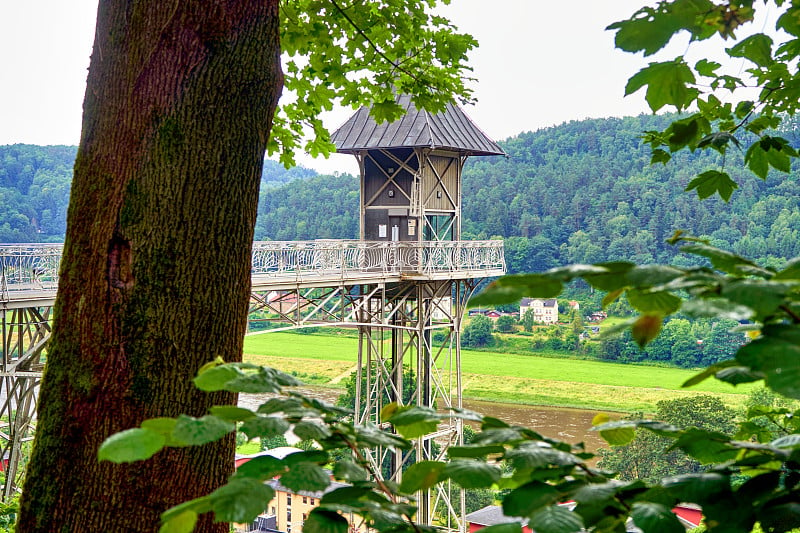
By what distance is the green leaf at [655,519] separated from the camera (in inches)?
34.6

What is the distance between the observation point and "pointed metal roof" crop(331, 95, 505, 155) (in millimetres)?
12852

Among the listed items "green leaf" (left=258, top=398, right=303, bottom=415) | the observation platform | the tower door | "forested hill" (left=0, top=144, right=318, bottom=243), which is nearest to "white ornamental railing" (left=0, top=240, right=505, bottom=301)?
the observation platform

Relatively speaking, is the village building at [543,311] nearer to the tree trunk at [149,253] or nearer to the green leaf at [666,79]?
the tree trunk at [149,253]

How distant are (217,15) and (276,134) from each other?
3.35 metres

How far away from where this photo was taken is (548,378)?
141ft

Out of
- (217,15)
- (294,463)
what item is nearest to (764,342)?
(294,463)

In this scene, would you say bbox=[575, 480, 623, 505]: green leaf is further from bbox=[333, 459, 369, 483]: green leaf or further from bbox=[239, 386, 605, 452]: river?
bbox=[239, 386, 605, 452]: river

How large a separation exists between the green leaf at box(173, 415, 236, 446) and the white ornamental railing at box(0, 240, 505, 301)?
25.3 ft

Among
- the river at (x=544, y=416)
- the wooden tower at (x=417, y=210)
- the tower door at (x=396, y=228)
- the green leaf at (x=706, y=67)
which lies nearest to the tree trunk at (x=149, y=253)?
the green leaf at (x=706, y=67)

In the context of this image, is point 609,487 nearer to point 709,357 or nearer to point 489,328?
point 709,357

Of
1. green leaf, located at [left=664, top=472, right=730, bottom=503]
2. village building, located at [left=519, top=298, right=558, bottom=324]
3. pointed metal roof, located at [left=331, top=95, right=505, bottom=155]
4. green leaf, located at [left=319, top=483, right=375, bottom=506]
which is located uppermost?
pointed metal roof, located at [left=331, top=95, right=505, bottom=155]

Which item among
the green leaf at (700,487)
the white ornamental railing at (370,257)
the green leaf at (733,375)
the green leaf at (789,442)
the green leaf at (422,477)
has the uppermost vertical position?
the white ornamental railing at (370,257)

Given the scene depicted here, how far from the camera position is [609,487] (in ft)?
3.23

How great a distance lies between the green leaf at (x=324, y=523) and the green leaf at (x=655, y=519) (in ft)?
1.17
